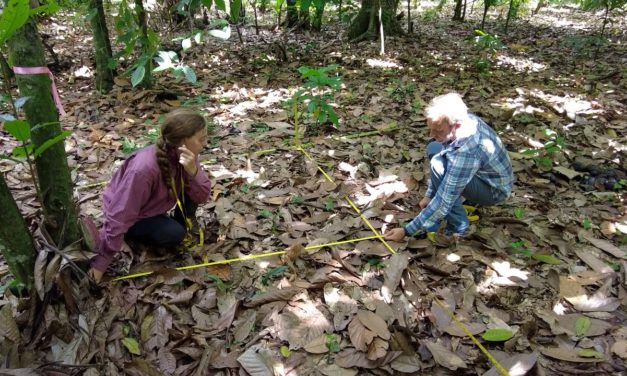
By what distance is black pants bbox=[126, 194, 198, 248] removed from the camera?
2617mm

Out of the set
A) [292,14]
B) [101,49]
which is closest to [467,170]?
[101,49]

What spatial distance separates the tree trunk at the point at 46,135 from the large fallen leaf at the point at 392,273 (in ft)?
5.62

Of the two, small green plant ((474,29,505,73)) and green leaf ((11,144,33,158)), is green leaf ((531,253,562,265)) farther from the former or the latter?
small green plant ((474,29,505,73))

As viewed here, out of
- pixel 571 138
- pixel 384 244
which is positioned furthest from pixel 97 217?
pixel 571 138

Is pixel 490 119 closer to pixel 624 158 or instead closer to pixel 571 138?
pixel 571 138

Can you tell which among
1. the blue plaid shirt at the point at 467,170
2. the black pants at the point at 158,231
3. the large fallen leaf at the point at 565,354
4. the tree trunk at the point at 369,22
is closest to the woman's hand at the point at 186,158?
the black pants at the point at 158,231

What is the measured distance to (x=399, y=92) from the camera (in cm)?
539

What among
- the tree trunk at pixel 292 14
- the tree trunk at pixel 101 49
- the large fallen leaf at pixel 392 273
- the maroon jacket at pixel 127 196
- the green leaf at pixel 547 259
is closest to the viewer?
the maroon jacket at pixel 127 196

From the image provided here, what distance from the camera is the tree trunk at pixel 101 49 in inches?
197

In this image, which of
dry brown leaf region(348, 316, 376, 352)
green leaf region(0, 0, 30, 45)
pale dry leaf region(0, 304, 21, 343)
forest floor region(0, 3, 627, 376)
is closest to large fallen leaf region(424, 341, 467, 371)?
forest floor region(0, 3, 627, 376)

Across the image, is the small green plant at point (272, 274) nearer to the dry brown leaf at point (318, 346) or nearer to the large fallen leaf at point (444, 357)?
the dry brown leaf at point (318, 346)

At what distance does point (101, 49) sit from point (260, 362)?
4.58 m

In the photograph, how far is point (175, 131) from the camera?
2359mm

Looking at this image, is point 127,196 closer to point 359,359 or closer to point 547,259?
point 359,359
